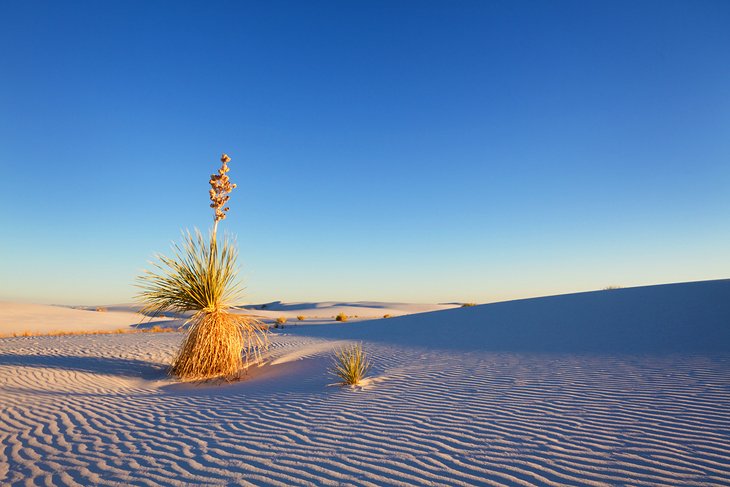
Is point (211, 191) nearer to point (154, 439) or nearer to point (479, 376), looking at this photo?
point (154, 439)

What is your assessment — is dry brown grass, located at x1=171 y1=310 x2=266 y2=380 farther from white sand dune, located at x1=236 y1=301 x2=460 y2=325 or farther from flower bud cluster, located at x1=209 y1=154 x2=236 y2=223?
white sand dune, located at x1=236 y1=301 x2=460 y2=325

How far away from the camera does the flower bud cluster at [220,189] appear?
860 centimetres

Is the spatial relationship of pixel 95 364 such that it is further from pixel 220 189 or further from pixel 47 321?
pixel 47 321

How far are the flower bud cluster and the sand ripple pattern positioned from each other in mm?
3688

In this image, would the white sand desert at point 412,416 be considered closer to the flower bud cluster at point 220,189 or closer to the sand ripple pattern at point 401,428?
the sand ripple pattern at point 401,428

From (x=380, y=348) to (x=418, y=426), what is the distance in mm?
7295

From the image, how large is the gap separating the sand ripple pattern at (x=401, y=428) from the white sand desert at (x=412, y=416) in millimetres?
22

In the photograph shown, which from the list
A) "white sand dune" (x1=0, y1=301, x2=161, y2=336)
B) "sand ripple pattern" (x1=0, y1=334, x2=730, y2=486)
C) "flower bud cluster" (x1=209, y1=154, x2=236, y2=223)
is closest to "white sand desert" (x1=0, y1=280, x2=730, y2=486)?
"sand ripple pattern" (x1=0, y1=334, x2=730, y2=486)

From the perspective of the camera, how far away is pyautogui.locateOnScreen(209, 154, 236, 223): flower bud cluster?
8602mm

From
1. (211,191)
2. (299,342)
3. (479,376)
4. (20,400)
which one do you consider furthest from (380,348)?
(20,400)

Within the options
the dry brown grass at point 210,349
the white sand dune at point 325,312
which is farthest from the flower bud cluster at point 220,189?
the white sand dune at point 325,312

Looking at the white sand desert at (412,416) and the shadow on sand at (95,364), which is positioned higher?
the white sand desert at (412,416)

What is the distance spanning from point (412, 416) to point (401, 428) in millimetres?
483

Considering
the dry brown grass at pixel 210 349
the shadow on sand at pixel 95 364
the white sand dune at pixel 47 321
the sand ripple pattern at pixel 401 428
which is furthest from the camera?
the white sand dune at pixel 47 321
